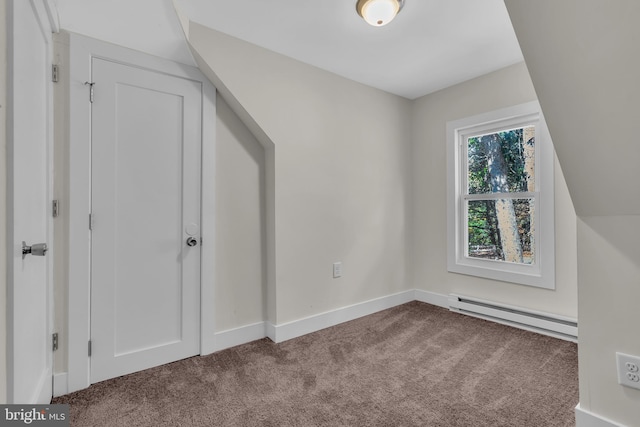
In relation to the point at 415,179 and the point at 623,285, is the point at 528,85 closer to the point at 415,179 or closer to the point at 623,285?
the point at 415,179

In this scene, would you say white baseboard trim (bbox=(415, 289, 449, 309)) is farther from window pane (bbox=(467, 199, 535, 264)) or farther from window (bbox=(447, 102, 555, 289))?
window pane (bbox=(467, 199, 535, 264))

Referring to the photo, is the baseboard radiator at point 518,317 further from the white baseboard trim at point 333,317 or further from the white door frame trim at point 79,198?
the white door frame trim at point 79,198

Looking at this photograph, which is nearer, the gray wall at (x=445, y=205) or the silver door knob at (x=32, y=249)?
the silver door knob at (x=32, y=249)

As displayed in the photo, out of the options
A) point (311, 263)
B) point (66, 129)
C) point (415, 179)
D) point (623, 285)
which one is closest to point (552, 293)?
point (623, 285)

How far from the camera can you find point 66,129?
1.73m

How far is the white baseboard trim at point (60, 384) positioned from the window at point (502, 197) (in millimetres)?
3150

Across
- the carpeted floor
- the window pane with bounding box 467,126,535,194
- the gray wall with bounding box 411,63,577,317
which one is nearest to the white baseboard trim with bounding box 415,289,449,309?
the gray wall with bounding box 411,63,577,317

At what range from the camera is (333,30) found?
6.89ft

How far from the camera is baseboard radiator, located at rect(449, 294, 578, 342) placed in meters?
2.31

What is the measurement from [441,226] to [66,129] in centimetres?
317

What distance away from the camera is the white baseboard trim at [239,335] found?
2219 mm
